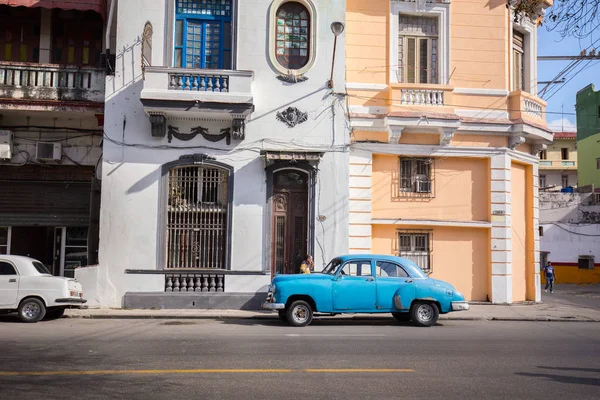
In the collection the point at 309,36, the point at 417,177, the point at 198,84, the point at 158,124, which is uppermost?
the point at 309,36

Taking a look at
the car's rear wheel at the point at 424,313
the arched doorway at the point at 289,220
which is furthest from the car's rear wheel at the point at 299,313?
the arched doorway at the point at 289,220

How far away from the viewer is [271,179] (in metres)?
16.5

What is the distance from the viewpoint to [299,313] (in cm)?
1280

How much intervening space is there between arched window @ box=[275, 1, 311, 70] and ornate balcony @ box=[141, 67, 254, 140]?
5.18 feet

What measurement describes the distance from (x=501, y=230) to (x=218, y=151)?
8.71m

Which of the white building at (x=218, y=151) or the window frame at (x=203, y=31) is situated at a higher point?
the window frame at (x=203, y=31)

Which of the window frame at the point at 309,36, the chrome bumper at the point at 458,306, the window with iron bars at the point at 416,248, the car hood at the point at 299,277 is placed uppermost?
the window frame at the point at 309,36

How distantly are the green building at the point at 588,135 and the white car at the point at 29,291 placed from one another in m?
39.1

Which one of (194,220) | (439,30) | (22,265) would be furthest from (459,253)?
(22,265)

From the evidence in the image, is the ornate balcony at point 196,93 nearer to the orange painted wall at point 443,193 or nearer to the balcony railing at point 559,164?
the orange painted wall at point 443,193

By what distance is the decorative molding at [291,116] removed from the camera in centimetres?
1675

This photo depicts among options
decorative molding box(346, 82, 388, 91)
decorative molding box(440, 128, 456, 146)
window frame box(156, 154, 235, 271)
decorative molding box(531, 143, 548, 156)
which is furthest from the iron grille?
decorative molding box(531, 143, 548, 156)

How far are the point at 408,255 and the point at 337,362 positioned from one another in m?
9.69

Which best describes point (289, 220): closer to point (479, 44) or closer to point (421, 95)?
point (421, 95)
